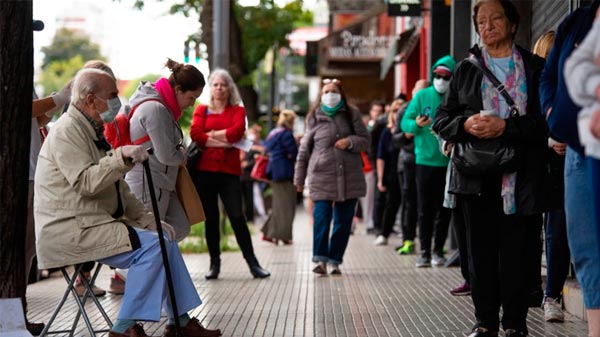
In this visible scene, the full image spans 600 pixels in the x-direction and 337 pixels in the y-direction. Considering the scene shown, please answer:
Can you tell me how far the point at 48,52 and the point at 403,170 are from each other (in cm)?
10249

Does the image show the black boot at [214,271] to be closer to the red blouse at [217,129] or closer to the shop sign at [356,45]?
the red blouse at [217,129]

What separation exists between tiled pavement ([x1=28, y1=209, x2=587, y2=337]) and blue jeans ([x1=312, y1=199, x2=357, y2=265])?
0.30 metres

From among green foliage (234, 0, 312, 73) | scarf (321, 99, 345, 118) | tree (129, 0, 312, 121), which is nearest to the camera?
scarf (321, 99, 345, 118)

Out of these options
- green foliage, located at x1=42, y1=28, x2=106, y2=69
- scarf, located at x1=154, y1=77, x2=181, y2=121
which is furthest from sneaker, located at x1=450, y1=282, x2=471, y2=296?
green foliage, located at x1=42, y1=28, x2=106, y2=69

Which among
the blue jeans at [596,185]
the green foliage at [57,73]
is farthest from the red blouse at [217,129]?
the green foliage at [57,73]

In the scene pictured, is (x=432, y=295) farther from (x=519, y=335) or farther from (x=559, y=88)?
(x=559, y=88)

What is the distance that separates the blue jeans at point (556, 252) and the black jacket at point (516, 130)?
151cm

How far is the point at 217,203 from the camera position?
41.4 ft

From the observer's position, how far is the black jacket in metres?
7.31

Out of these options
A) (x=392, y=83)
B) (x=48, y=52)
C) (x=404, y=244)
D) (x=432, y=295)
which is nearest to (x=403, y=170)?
(x=404, y=244)

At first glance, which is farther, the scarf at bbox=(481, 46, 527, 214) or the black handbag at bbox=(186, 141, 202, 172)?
the black handbag at bbox=(186, 141, 202, 172)

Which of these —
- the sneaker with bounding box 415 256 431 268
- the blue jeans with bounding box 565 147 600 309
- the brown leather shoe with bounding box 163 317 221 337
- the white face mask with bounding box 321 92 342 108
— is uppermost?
the white face mask with bounding box 321 92 342 108

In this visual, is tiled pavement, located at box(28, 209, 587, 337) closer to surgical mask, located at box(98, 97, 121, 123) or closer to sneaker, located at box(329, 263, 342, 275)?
sneaker, located at box(329, 263, 342, 275)

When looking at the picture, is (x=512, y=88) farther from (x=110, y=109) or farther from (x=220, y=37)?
(x=220, y=37)
